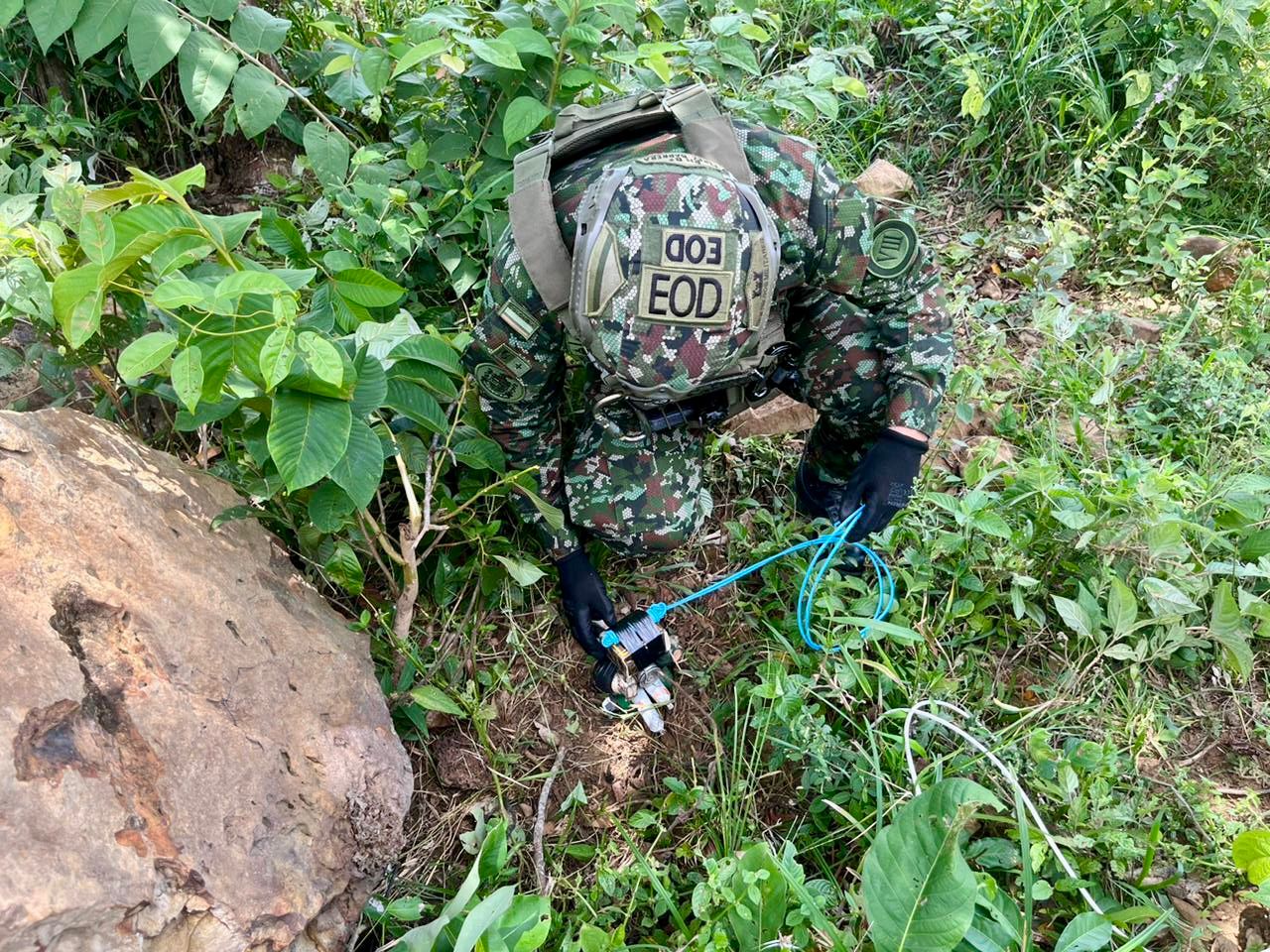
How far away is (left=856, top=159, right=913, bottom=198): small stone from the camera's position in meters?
3.61

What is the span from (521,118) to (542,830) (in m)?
1.87

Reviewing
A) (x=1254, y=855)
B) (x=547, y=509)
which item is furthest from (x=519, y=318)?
(x=1254, y=855)

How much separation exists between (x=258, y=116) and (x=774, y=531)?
192 centimetres

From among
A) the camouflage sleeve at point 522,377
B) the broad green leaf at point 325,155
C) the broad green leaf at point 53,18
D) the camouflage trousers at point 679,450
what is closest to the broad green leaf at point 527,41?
the camouflage sleeve at point 522,377

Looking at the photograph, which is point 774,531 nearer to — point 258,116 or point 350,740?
point 350,740

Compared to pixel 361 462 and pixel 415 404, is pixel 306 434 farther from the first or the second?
pixel 415 404

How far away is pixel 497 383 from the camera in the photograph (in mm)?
2371

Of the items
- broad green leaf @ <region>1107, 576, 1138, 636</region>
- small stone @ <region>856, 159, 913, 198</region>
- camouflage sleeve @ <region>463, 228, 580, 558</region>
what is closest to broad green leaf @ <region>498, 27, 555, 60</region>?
camouflage sleeve @ <region>463, 228, 580, 558</region>

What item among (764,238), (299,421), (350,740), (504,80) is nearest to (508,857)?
(350,740)

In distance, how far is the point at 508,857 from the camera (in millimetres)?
2096

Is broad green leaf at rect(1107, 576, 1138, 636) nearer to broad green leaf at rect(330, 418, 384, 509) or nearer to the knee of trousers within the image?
the knee of trousers

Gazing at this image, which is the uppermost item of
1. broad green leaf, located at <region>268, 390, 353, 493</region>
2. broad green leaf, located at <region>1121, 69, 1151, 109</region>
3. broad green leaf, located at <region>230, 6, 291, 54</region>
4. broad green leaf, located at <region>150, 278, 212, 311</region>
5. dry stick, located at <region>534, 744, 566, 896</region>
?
broad green leaf, located at <region>230, 6, 291, 54</region>

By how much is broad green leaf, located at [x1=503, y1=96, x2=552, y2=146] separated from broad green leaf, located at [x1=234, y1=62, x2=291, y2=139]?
2.20ft

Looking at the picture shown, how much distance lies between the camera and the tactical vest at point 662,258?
1.89m
